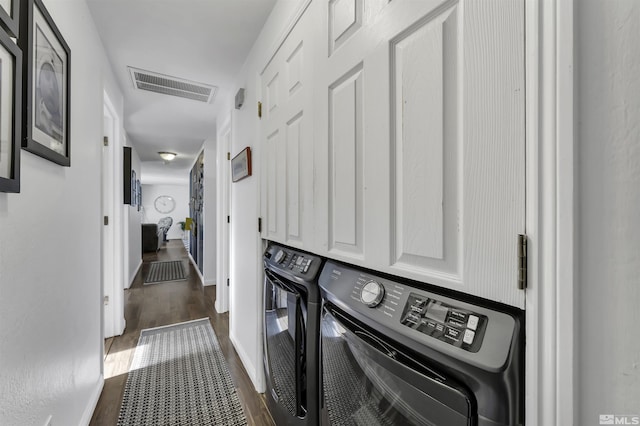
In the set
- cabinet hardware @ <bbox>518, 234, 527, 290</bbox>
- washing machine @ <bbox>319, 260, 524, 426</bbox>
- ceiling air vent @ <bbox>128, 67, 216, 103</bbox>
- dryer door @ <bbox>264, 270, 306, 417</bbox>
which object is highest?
ceiling air vent @ <bbox>128, 67, 216, 103</bbox>

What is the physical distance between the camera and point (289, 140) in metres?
1.37

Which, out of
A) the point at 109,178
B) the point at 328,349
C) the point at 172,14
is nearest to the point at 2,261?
the point at 328,349

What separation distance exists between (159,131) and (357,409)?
14.4ft

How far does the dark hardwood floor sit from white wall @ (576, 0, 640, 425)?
165 cm

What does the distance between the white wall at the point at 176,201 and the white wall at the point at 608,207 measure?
12.7 m

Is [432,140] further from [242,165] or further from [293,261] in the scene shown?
[242,165]

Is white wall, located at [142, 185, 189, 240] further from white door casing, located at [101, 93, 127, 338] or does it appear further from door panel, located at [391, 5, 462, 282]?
door panel, located at [391, 5, 462, 282]

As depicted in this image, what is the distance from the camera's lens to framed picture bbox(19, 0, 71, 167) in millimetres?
896

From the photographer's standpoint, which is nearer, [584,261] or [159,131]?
[584,261]

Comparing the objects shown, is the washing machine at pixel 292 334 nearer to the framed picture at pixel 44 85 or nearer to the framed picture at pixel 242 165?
the framed picture at pixel 242 165

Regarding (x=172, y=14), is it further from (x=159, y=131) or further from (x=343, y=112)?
(x=159, y=131)

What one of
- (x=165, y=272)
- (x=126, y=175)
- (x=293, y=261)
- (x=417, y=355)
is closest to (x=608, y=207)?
(x=417, y=355)

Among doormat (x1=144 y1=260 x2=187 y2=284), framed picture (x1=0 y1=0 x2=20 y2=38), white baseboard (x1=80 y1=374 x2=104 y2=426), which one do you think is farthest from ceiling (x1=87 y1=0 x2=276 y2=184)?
doormat (x1=144 y1=260 x2=187 y2=284)

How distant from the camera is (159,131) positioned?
3.99 metres
